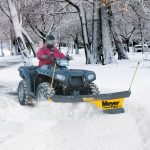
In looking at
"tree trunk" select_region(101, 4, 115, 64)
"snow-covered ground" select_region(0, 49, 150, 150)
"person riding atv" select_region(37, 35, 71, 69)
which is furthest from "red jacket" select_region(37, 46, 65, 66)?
"tree trunk" select_region(101, 4, 115, 64)

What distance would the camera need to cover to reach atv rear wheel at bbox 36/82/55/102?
977cm

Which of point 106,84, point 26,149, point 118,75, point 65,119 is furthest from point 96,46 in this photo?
point 26,149

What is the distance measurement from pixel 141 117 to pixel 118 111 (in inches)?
29.3

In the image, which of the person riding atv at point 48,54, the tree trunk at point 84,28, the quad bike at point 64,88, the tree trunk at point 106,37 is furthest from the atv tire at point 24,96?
the tree trunk at point 84,28

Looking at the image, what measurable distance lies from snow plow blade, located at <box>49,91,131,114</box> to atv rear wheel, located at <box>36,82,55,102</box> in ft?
1.67

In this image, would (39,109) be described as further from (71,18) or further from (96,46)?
(71,18)

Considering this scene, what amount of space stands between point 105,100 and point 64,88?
131 cm

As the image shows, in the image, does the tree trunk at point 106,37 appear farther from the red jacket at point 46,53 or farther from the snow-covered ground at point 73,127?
the red jacket at point 46,53

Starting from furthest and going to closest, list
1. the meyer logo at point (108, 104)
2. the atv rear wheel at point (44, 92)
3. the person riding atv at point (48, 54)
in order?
the person riding atv at point (48, 54)
the atv rear wheel at point (44, 92)
the meyer logo at point (108, 104)

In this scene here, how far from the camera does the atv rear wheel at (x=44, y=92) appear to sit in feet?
32.1

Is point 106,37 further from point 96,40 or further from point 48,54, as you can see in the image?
point 48,54

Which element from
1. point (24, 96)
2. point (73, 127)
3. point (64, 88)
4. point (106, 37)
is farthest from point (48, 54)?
point (106, 37)

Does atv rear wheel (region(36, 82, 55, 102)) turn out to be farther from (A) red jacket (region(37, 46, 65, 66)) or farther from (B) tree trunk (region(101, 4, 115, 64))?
(B) tree trunk (region(101, 4, 115, 64))

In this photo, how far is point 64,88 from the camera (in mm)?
10148
